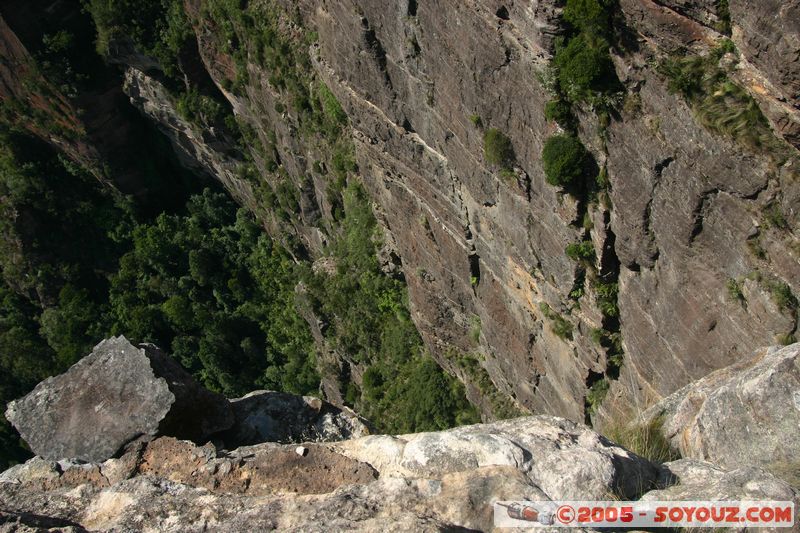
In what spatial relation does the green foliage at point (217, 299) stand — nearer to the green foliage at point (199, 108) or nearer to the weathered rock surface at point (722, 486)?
the green foliage at point (199, 108)

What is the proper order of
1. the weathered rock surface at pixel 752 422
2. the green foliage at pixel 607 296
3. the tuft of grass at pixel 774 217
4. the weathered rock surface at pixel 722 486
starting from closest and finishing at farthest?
the weathered rock surface at pixel 722 486 < the weathered rock surface at pixel 752 422 < the tuft of grass at pixel 774 217 < the green foliage at pixel 607 296

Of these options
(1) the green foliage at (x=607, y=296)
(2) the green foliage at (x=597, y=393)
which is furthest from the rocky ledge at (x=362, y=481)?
(2) the green foliage at (x=597, y=393)

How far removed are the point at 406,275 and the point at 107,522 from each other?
20714 mm

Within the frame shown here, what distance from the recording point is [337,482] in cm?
789

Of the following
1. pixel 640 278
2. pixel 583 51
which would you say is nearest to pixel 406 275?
pixel 640 278

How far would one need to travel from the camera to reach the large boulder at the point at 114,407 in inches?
384

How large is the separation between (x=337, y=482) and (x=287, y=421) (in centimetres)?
349

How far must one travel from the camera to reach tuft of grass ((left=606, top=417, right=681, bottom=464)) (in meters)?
8.94

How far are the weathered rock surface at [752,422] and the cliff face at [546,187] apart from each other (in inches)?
164

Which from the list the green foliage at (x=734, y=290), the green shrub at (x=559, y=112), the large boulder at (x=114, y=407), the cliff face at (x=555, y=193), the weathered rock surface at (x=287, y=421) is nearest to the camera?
the large boulder at (x=114, y=407)

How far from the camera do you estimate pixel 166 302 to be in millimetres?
40188

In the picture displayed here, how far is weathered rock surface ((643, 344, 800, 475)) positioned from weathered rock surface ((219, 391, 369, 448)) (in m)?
4.77

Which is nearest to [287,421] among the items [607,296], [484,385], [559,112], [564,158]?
[564,158]

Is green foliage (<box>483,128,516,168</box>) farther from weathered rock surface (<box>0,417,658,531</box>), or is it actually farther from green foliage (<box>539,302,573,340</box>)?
weathered rock surface (<box>0,417,658,531</box>)
